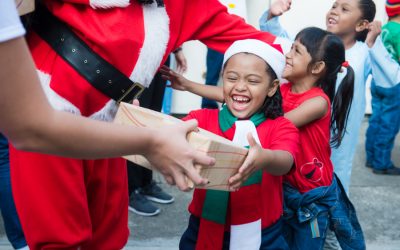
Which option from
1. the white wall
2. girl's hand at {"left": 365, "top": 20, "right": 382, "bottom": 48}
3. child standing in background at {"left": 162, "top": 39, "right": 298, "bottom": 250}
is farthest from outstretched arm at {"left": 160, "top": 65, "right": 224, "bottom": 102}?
the white wall

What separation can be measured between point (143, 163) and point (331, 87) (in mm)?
1334

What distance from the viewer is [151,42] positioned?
184 centimetres

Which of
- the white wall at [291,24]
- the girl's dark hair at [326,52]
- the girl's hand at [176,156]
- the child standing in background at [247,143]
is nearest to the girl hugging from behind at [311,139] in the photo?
the girl's dark hair at [326,52]

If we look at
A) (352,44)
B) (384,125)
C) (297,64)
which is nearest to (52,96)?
(297,64)

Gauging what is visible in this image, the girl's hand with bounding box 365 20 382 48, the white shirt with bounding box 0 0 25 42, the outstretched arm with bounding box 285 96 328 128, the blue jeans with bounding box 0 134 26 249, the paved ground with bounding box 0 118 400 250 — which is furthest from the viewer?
the paved ground with bounding box 0 118 400 250

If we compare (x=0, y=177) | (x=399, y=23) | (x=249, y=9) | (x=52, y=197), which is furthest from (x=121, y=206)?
(x=249, y=9)

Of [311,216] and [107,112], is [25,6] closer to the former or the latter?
[107,112]

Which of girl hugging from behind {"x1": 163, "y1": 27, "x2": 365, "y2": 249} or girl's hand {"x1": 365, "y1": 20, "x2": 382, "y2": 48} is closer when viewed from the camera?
girl hugging from behind {"x1": 163, "y1": 27, "x2": 365, "y2": 249}

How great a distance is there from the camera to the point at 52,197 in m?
1.79

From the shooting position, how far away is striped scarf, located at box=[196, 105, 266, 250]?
6.63ft

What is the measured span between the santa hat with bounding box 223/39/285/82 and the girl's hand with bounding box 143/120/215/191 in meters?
0.78

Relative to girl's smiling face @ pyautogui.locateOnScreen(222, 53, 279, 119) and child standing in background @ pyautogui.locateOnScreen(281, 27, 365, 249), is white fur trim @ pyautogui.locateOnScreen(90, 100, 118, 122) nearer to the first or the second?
girl's smiling face @ pyautogui.locateOnScreen(222, 53, 279, 119)

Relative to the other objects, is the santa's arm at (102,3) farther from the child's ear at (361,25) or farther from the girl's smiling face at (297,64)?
the child's ear at (361,25)

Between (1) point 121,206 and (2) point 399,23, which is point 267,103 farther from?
(2) point 399,23
